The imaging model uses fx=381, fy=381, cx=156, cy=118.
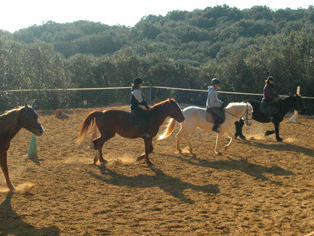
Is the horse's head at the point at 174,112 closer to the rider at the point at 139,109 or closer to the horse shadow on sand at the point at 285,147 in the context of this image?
the rider at the point at 139,109

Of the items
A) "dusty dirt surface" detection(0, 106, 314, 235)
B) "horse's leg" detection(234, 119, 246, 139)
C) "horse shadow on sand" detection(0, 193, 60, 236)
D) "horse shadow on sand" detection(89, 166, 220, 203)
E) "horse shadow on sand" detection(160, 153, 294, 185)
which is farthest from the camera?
"horse's leg" detection(234, 119, 246, 139)

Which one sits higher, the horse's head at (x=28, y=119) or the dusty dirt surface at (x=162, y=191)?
the horse's head at (x=28, y=119)

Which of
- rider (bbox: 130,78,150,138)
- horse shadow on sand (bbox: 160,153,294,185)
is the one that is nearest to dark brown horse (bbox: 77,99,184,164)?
rider (bbox: 130,78,150,138)

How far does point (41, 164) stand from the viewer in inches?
365

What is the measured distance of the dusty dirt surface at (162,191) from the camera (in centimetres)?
571

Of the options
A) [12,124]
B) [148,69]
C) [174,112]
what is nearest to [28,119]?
[12,124]

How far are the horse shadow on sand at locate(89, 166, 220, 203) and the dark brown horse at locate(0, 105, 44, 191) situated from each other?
6.10 ft

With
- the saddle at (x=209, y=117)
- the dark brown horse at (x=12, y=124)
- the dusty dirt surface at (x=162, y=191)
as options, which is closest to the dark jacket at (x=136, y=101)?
the dusty dirt surface at (x=162, y=191)

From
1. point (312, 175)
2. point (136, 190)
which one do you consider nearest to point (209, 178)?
point (136, 190)

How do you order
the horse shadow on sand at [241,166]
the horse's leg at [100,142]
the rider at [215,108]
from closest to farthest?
the horse shadow on sand at [241,166], the horse's leg at [100,142], the rider at [215,108]

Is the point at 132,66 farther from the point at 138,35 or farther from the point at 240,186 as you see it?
the point at 138,35

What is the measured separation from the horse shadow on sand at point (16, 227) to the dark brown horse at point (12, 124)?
125 cm

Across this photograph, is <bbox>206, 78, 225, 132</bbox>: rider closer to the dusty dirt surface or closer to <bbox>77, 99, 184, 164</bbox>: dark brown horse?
the dusty dirt surface

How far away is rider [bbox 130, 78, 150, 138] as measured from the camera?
9178mm
